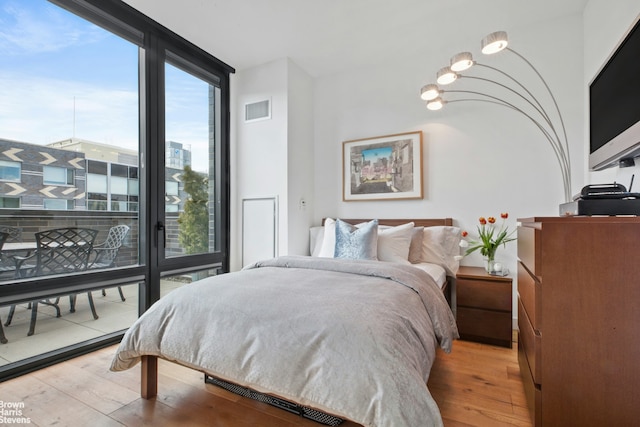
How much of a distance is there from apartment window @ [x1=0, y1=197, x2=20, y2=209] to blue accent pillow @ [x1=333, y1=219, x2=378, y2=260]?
2275 mm

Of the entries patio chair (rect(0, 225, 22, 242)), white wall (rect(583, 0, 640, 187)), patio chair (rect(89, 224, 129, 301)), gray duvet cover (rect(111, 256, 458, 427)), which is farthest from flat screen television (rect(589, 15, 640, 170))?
patio chair (rect(0, 225, 22, 242))

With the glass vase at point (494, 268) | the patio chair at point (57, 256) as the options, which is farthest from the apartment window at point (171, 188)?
the glass vase at point (494, 268)

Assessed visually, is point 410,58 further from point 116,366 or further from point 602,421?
point 116,366

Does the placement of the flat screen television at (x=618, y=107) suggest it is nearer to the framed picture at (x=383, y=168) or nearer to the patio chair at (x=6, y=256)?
the framed picture at (x=383, y=168)

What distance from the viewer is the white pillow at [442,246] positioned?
106 inches

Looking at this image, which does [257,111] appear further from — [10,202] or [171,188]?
[10,202]

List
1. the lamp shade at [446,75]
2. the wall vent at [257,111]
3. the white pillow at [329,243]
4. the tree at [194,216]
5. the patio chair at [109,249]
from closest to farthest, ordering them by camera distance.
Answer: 1. the lamp shade at [446,75]
2. the patio chair at [109,249]
3. the white pillow at [329,243]
4. the tree at [194,216]
5. the wall vent at [257,111]

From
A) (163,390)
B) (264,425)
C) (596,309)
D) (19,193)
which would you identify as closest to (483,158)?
(596,309)

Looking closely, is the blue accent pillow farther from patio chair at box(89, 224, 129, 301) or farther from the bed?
patio chair at box(89, 224, 129, 301)

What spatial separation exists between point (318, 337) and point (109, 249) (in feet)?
7.11

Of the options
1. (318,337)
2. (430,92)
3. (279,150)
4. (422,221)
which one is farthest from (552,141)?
(318,337)

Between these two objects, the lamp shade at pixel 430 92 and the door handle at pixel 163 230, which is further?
the door handle at pixel 163 230

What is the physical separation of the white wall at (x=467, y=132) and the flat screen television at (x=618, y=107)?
0.87m

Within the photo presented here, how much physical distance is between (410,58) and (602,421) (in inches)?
126
